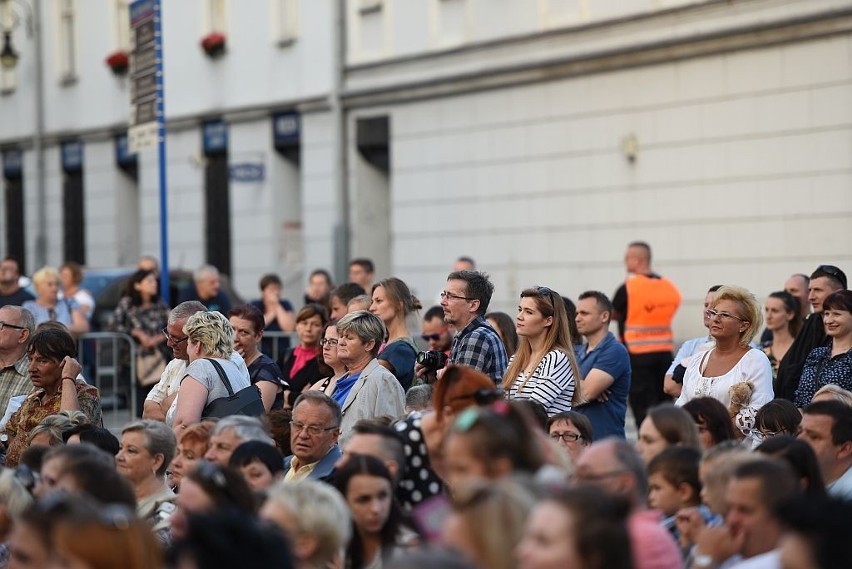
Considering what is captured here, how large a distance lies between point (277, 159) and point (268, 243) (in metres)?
1.36

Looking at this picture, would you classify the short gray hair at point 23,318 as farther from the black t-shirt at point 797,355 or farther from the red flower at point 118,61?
the red flower at point 118,61

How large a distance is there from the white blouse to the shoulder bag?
2.32 metres

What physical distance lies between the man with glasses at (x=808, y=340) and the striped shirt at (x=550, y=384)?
68.5 inches

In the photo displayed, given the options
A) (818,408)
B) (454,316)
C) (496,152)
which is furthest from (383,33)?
(818,408)

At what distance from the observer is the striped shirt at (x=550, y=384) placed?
921 cm

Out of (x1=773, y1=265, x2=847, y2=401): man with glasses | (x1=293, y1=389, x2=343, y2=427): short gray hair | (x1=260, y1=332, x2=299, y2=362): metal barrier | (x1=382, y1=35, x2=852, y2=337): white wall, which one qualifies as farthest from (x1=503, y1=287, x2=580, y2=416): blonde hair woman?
(x1=382, y1=35, x2=852, y2=337): white wall

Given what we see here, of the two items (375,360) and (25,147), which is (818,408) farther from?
(25,147)

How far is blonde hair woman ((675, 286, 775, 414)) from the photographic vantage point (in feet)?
30.5

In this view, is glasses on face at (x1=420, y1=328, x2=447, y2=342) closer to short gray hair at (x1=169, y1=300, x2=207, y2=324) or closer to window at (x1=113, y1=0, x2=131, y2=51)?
short gray hair at (x1=169, y1=300, x2=207, y2=324)

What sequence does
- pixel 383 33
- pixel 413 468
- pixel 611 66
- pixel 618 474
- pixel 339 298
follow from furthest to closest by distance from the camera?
pixel 383 33 < pixel 611 66 < pixel 339 298 < pixel 413 468 < pixel 618 474

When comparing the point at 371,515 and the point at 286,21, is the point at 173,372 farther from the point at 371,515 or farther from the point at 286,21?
the point at 286,21

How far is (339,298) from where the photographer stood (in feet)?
39.9

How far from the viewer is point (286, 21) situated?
26.7 meters

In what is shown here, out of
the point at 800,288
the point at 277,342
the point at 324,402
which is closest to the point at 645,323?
the point at 800,288
